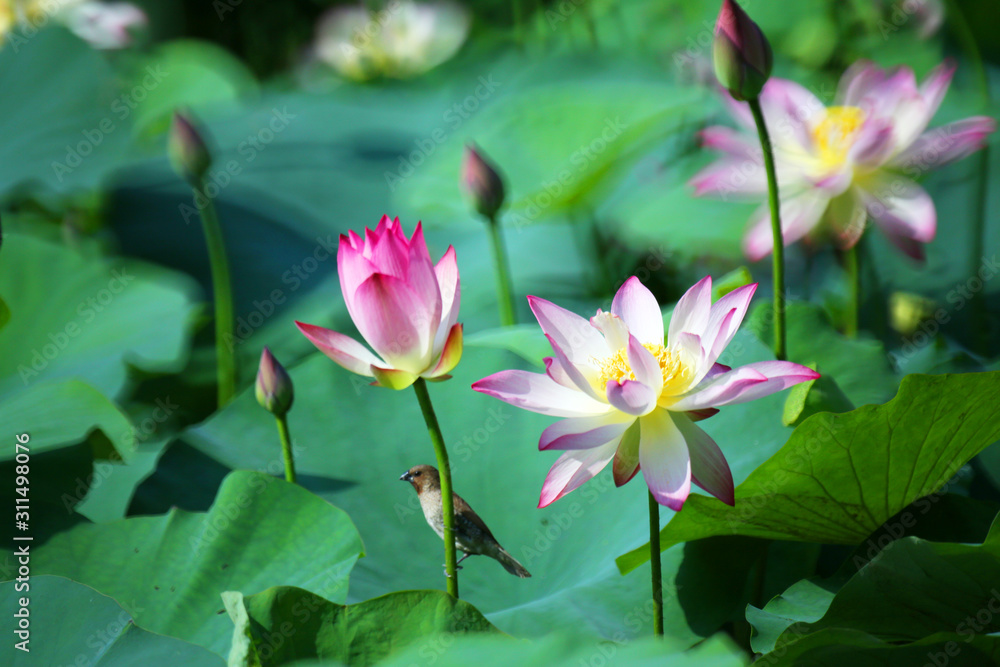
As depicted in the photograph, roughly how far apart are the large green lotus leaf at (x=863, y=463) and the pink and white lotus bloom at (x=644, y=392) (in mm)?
74

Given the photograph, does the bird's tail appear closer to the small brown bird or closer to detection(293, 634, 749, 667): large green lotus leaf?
the small brown bird

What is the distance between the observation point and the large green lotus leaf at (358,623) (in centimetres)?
57

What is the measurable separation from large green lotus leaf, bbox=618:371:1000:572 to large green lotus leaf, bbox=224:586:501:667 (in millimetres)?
150

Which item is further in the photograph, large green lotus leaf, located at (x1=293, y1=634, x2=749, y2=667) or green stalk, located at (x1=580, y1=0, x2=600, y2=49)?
green stalk, located at (x1=580, y1=0, x2=600, y2=49)

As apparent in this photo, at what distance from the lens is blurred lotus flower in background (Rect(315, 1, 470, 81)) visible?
104 inches

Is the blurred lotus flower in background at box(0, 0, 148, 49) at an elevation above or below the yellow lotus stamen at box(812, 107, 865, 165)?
below

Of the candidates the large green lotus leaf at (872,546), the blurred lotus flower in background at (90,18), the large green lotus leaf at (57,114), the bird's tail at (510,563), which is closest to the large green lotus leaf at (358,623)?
the bird's tail at (510,563)

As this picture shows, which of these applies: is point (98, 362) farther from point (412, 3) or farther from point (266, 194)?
point (412, 3)

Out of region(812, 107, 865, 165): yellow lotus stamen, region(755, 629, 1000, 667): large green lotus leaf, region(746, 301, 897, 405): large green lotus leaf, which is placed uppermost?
region(812, 107, 865, 165): yellow lotus stamen

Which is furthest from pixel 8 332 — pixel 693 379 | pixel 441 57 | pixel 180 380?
pixel 441 57

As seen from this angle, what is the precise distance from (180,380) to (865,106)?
123 centimetres

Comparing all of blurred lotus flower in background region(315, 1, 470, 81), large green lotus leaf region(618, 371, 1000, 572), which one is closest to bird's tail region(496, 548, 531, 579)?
large green lotus leaf region(618, 371, 1000, 572)

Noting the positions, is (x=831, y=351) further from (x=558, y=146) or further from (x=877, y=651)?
(x=558, y=146)

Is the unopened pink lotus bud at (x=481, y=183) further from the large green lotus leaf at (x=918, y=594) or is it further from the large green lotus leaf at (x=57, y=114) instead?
the large green lotus leaf at (x=57, y=114)
